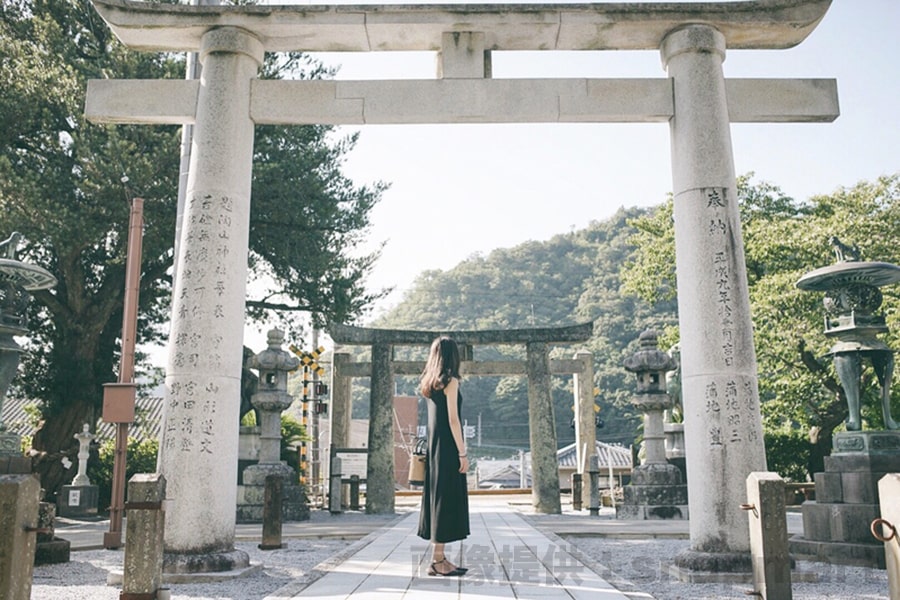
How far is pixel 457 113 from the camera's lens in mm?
6836

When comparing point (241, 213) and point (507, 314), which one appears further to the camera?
point (507, 314)

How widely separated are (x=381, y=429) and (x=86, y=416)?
6.00 meters

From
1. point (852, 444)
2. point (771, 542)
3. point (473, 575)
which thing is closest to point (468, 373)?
point (852, 444)

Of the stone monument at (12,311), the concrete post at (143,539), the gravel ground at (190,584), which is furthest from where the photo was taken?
the stone monument at (12,311)

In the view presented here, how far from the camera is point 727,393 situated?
20.0 feet

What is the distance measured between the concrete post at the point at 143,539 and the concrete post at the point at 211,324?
182 cm

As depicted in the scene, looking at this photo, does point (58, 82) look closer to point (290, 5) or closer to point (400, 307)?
point (290, 5)

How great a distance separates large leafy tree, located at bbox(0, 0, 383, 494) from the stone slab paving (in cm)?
862

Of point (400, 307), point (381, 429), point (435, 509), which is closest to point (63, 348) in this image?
point (381, 429)

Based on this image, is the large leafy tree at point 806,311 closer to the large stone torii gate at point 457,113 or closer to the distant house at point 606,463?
the distant house at point 606,463

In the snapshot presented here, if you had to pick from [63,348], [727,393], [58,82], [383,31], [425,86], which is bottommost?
[727,393]

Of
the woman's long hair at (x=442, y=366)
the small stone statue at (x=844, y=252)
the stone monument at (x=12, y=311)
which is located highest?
the small stone statue at (x=844, y=252)

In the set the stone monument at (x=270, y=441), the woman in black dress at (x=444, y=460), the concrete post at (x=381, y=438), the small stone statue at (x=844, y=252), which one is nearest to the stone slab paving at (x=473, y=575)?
the woman in black dress at (x=444, y=460)

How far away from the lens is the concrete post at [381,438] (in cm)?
1476
